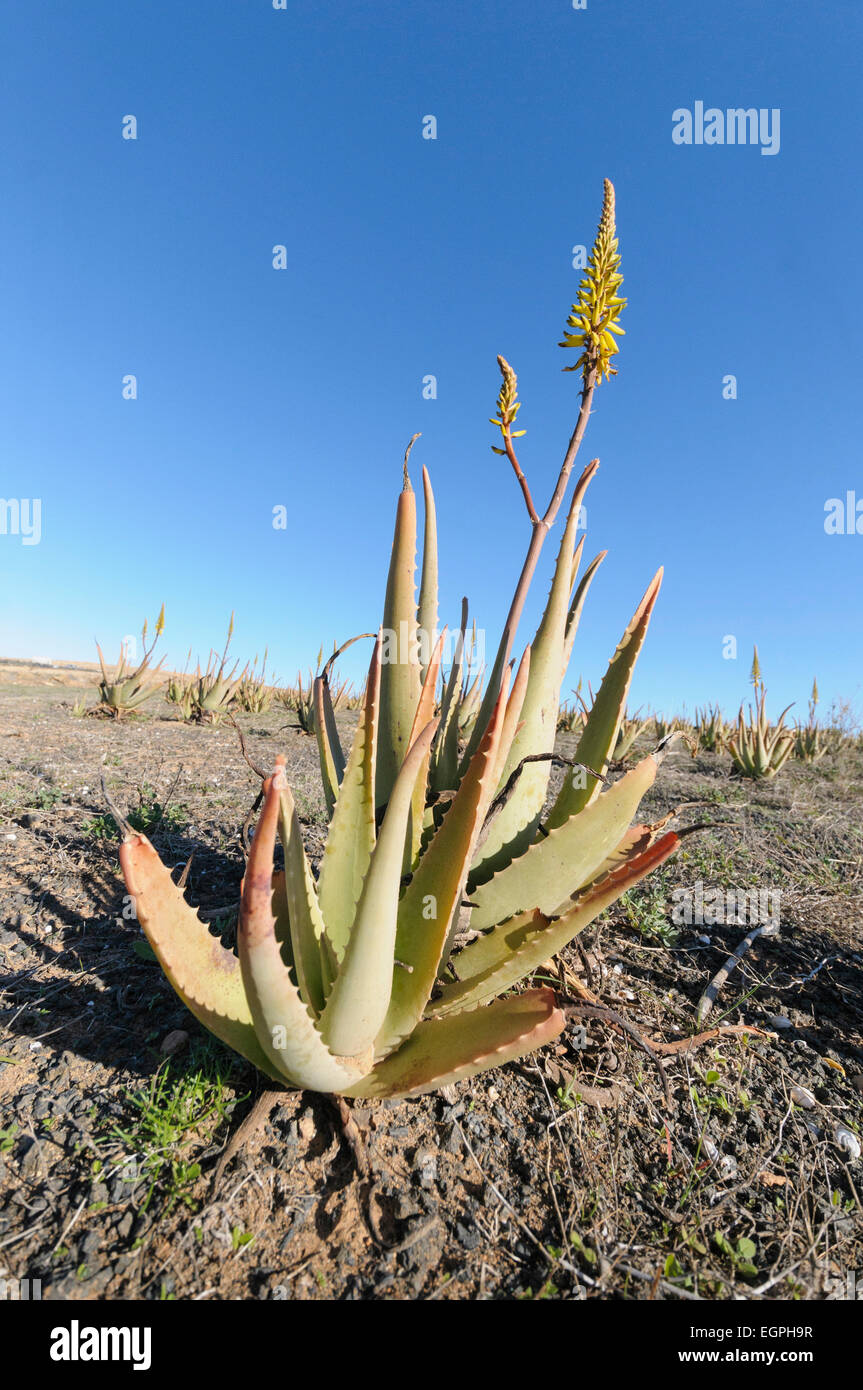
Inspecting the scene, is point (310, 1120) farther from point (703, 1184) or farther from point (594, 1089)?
point (703, 1184)

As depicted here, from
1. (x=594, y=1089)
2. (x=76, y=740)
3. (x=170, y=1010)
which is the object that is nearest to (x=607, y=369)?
→ (x=594, y=1089)

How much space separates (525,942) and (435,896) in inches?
12.2

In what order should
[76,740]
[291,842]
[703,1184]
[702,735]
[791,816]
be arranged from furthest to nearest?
[702,735] < [76,740] < [791,816] < [703,1184] < [291,842]

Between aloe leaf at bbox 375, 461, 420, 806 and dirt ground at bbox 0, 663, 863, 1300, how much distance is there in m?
0.87

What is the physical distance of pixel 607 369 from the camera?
4.86 ft

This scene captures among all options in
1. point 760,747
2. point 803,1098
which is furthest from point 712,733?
point 803,1098

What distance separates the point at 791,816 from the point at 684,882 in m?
2.39

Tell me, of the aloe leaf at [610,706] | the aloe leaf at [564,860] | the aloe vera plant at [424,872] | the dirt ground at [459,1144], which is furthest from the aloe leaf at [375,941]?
the aloe leaf at [610,706]

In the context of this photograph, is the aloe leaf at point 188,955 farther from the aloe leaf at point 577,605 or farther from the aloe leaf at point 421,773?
the aloe leaf at point 577,605

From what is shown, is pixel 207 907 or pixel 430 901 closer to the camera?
pixel 430 901

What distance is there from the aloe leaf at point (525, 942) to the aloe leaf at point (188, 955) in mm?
442

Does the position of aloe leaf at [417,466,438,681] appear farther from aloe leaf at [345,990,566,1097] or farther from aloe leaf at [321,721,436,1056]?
aloe leaf at [345,990,566,1097]

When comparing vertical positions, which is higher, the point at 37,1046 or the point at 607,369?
the point at 607,369

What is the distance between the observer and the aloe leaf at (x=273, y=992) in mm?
956
